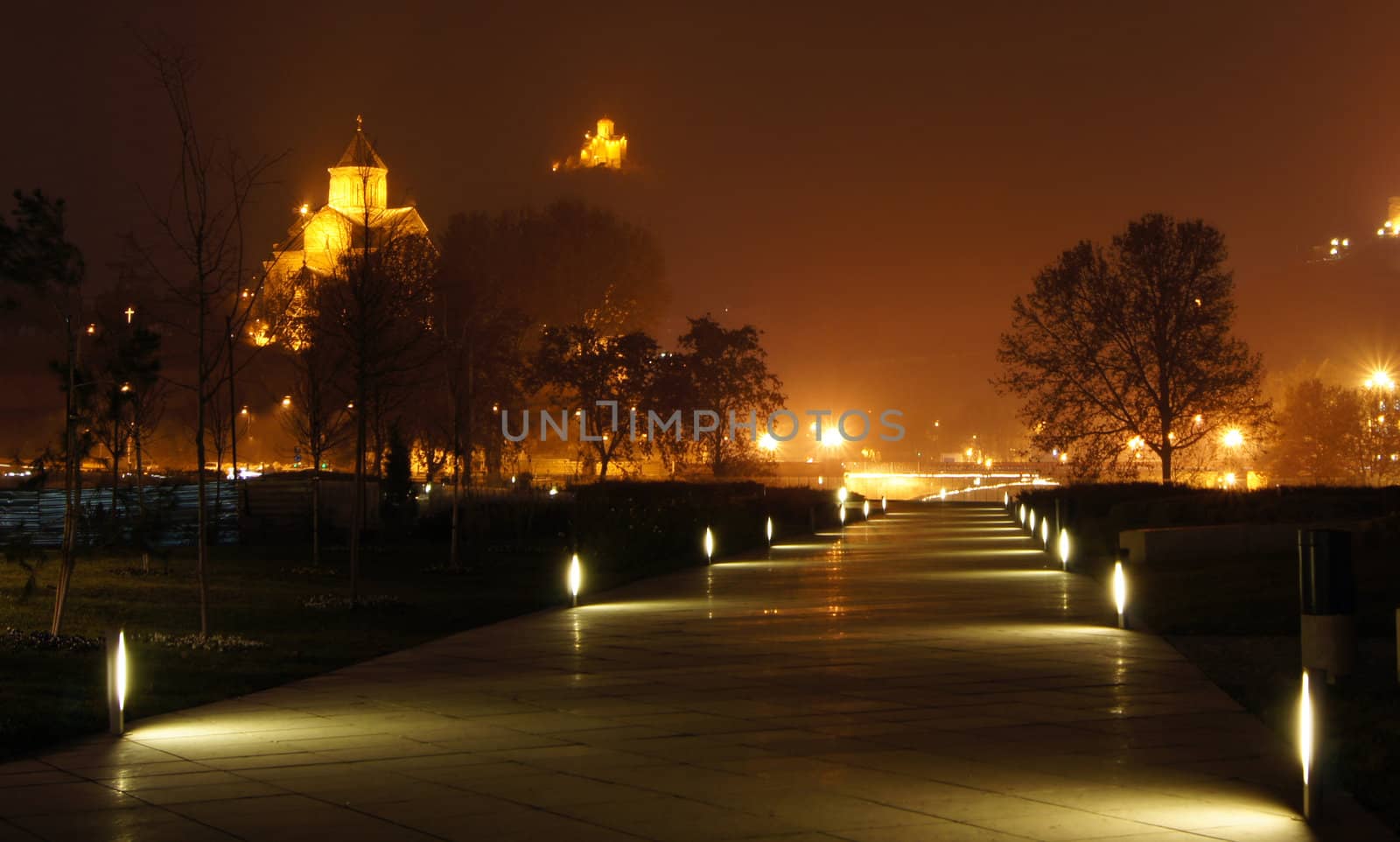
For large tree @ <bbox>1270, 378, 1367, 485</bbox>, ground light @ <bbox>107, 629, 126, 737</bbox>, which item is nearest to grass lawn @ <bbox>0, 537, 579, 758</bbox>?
ground light @ <bbox>107, 629, 126, 737</bbox>

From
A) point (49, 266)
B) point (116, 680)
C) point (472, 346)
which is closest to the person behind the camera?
point (116, 680)

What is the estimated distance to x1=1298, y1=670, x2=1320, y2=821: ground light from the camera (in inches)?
272

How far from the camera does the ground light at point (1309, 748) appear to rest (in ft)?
22.7

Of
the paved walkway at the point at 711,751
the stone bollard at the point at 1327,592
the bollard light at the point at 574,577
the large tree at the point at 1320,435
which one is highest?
the large tree at the point at 1320,435

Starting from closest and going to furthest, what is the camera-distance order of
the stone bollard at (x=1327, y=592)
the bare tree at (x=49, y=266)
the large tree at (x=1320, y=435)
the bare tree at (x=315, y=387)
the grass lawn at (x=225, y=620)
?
1. the stone bollard at (x=1327, y=592)
2. the grass lawn at (x=225, y=620)
3. the bare tree at (x=49, y=266)
4. the bare tree at (x=315, y=387)
5. the large tree at (x=1320, y=435)

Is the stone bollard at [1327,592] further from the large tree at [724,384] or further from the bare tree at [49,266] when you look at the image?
the large tree at [724,384]

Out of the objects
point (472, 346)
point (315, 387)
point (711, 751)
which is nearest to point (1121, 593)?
point (711, 751)

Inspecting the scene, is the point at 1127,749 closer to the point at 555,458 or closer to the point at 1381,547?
the point at 1381,547

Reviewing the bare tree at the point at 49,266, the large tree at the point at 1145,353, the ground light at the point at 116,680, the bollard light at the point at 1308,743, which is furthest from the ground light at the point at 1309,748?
the large tree at the point at 1145,353

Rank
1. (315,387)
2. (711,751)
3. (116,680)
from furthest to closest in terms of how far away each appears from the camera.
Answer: (315,387)
(116,680)
(711,751)

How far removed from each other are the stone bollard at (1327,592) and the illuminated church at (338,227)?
51.5ft

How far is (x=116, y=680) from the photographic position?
377 inches

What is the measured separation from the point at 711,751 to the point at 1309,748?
356cm

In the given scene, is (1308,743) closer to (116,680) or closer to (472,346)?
(116,680)
